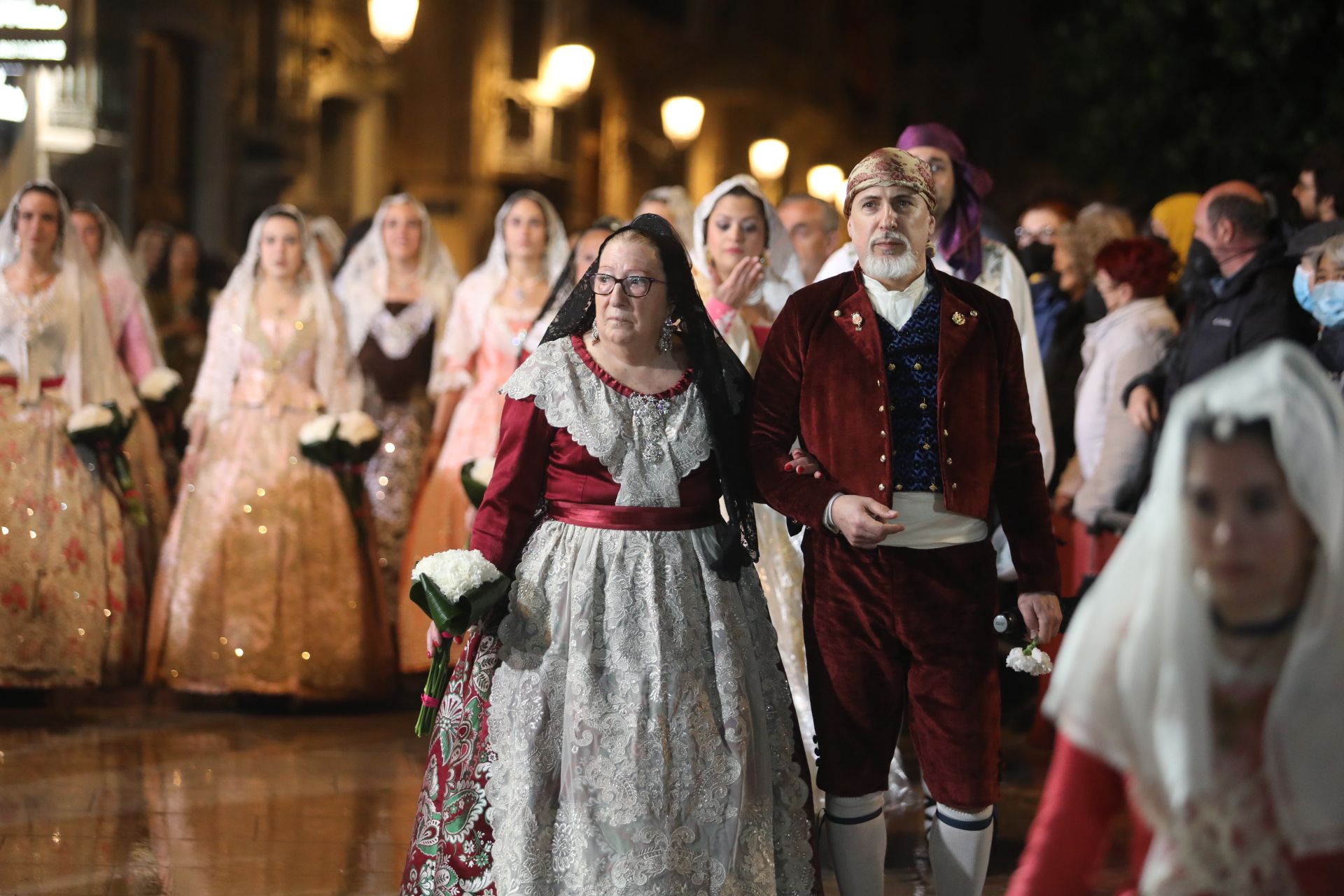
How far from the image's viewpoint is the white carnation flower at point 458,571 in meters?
3.87

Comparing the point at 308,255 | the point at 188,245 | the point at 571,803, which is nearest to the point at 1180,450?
the point at 571,803

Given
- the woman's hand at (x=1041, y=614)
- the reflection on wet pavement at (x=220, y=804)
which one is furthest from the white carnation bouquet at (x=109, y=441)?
the woman's hand at (x=1041, y=614)

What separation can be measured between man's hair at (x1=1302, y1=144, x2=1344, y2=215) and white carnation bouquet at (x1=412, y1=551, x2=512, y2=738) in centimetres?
437

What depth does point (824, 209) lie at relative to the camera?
8.05 meters

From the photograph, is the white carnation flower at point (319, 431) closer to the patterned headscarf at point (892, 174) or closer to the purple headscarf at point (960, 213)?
the purple headscarf at point (960, 213)

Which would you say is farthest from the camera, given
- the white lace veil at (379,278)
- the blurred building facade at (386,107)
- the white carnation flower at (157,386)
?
the blurred building facade at (386,107)

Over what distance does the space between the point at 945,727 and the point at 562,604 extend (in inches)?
37.8

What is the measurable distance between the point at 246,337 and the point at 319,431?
60cm

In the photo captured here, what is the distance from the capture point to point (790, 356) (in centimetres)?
406

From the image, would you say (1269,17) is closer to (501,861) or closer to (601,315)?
(601,315)

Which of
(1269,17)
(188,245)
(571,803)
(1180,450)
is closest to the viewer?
(1180,450)

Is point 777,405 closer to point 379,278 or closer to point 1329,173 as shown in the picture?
point 1329,173

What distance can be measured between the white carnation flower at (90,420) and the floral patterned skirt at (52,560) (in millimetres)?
165

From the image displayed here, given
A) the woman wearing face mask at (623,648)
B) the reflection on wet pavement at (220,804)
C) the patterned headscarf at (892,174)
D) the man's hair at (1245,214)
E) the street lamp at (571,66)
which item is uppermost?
the street lamp at (571,66)
